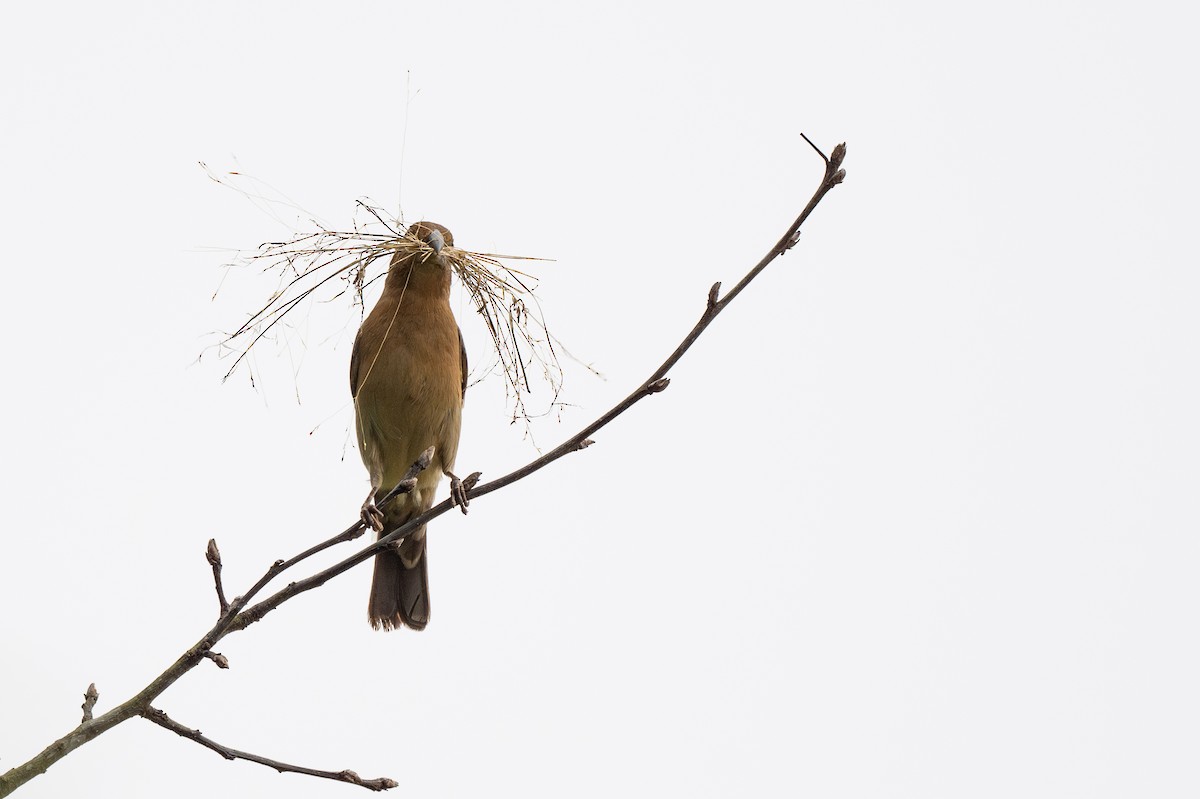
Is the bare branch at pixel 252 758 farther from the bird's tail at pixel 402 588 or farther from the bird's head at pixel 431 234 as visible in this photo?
the bird's tail at pixel 402 588

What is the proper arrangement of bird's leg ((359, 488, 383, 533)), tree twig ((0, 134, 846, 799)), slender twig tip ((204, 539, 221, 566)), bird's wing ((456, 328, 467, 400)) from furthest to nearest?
1. bird's wing ((456, 328, 467, 400))
2. bird's leg ((359, 488, 383, 533))
3. slender twig tip ((204, 539, 221, 566))
4. tree twig ((0, 134, 846, 799))

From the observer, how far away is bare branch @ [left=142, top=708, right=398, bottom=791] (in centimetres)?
191

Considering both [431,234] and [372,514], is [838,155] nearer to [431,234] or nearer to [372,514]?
[431,234]

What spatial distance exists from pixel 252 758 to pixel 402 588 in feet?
6.84

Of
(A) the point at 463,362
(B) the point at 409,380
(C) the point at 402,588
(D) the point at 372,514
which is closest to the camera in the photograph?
(D) the point at 372,514

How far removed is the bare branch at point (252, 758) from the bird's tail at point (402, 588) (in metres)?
1.96

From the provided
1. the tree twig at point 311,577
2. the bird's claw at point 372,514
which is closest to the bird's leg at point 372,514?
the bird's claw at point 372,514

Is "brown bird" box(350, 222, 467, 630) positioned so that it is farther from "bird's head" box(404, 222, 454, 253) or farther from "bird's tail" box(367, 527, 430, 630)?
"bird's tail" box(367, 527, 430, 630)

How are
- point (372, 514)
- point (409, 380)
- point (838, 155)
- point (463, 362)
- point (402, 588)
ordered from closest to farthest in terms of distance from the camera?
point (838, 155), point (372, 514), point (409, 380), point (463, 362), point (402, 588)

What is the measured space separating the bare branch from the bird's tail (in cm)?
196

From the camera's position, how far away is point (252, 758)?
1964 mm

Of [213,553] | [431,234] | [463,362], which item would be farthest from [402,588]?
[213,553]

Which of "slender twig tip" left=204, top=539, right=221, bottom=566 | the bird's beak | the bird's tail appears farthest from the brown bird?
"slender twig tip" left=204, top=539, right=221, bottom=566

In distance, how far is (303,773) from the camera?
6.34 ft
